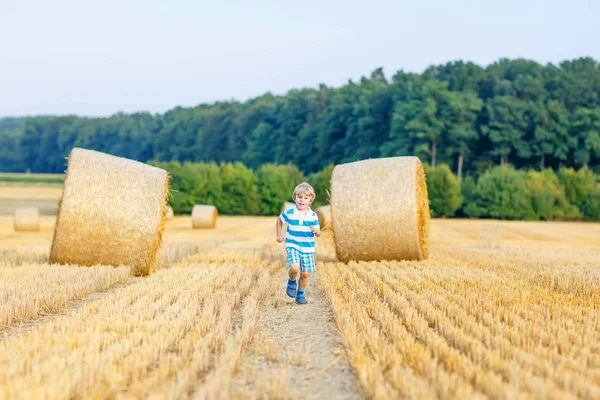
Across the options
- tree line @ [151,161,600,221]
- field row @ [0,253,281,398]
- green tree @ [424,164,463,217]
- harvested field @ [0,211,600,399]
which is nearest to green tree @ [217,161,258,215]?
tree line @ [151,161,600,221]

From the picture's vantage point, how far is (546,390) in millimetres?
3668

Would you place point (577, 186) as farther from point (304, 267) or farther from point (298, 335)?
point (298, 335)

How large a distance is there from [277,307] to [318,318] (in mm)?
821

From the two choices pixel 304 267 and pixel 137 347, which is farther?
pixel 304 267

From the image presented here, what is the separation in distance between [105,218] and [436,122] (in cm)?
4792

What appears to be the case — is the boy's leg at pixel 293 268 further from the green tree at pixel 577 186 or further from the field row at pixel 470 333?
the green tree at pixel 577 186

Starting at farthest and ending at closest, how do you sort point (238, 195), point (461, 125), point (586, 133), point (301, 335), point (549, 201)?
point (461, 125) → point (586, 133) → point (238, 195) → point (549, 201) → point (301, 335)

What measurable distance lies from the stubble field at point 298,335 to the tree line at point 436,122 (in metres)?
46.8

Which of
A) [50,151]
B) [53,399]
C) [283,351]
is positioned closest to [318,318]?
[283,351]

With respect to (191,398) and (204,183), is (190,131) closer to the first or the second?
(204,183)

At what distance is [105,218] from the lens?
974 cm

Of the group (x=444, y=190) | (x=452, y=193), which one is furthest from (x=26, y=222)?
(x=452, y=193)

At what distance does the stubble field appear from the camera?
388 cm

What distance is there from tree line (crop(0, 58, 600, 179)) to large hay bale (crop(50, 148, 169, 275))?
4554 centimetres
